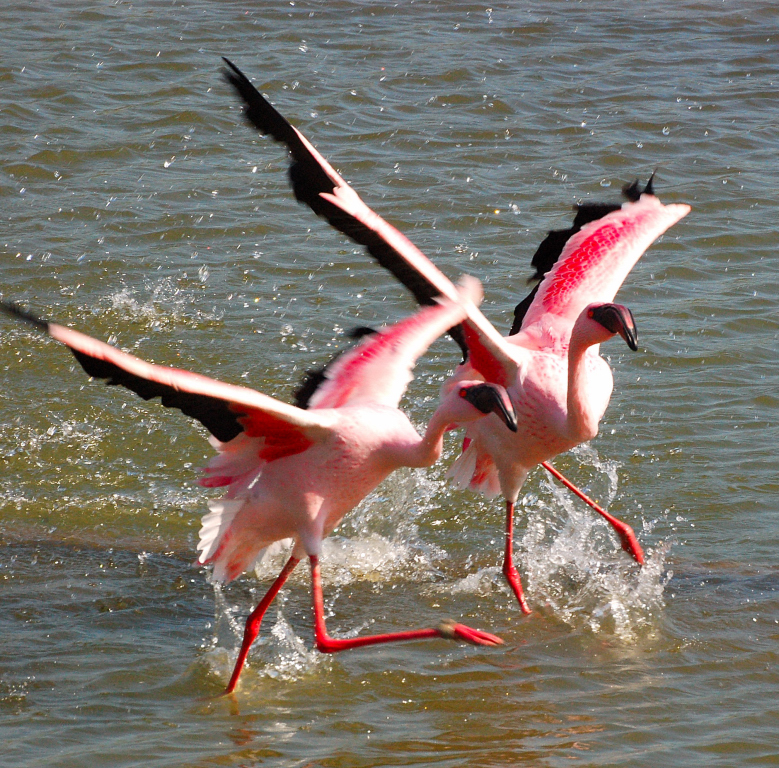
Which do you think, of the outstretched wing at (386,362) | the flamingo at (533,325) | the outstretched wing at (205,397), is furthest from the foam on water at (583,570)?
the outstretched wing at (205,397)

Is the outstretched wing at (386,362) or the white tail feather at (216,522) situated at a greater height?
the outstretched wing at (386,362)

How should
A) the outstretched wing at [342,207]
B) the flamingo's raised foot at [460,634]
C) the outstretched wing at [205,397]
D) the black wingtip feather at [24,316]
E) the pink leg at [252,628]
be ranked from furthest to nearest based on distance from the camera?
1. the outstretched wing at [342,207]
2. the pink leg at [252,628]
3. the flamingo's raised foot at [460,634]
4. the outstretched wing at [205,397]
5. the black wingtip feather at [24,316]

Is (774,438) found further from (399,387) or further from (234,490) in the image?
(234,490)

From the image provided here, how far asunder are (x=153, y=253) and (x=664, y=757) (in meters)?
6.49

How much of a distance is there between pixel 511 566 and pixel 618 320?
5.04 ft

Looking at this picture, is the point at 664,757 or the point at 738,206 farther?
the point at 738,206

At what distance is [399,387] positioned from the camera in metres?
5.84

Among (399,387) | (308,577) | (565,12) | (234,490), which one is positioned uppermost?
(565,12)

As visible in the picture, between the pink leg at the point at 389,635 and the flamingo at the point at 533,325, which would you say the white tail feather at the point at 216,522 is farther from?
the flamingo at the point at 533,325

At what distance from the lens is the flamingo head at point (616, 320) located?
547cm

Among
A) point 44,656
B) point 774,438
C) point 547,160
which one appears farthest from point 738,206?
point 44,656

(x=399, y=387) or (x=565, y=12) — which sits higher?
(x=565, y=12)

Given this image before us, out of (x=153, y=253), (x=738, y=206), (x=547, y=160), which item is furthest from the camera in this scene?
(x=547, y=160)

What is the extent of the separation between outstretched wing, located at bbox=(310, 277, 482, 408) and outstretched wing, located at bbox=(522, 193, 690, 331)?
106cm
